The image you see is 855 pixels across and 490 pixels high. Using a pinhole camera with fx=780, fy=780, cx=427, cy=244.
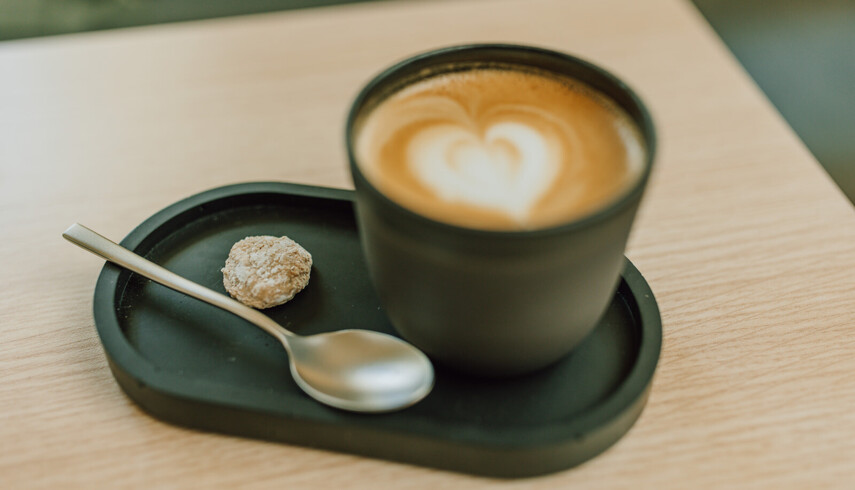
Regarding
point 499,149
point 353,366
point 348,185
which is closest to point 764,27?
point 348,185

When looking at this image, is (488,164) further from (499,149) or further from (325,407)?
(325,407)

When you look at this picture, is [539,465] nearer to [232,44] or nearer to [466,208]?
[466,208]

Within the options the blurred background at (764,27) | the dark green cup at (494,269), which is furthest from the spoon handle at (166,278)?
the blurred background at (764,27)

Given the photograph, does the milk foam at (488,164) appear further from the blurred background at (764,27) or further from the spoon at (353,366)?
the blurred background at (764,27)

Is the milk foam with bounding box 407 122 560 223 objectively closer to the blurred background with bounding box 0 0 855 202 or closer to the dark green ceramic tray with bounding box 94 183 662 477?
the dark green ceramic tray with bounding box 94 183 662 477

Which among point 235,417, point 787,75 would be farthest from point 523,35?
point 787,75

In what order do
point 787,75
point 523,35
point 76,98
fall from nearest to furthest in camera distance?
point 76,98 < point 523,35 < point 787,75
